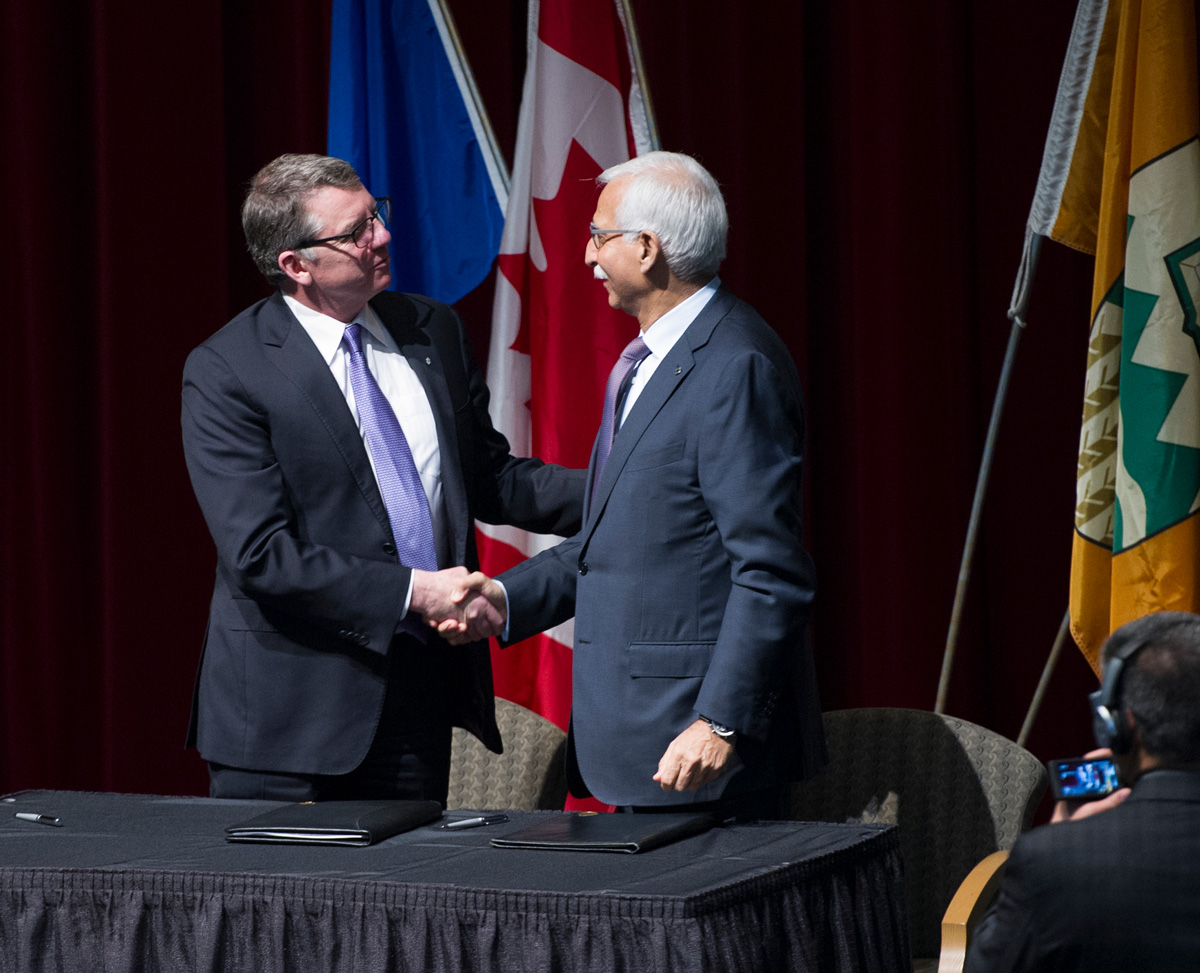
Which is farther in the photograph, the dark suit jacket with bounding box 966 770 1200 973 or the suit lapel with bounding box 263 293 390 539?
the suit lapel with bounding box 263 293 390 539

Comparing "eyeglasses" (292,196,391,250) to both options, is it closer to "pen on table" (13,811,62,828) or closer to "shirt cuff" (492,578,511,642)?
"shirt cuff" (492,578,511,642)

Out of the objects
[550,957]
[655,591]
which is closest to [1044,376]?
[655,591]

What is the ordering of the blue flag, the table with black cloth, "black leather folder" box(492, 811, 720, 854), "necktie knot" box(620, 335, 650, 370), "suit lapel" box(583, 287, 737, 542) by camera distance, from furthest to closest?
the blue flag, "necktie knot" box(620, 335, 650, 370), "suit lapel" box(583, 287, 737, 542), "black leather folder" box(492, 811, 720, 854), the table with black cloth

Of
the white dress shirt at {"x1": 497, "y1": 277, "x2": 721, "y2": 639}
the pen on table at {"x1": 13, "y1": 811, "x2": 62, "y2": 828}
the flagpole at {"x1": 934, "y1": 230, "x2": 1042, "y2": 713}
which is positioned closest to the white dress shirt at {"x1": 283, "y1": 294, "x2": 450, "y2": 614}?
the white dress shirt at {"x1": 497, "y1": 277, "x2": 721, "y2": 639}

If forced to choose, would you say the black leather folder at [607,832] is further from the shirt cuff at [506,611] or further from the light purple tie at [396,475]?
the light purple tie at [396,475]

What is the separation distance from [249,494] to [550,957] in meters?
1.12

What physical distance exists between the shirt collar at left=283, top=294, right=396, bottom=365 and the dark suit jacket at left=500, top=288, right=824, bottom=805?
0.62 meters

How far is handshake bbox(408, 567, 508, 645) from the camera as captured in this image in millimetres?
2436

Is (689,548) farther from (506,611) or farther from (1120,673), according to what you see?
(1120,673)

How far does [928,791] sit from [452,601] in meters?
0.93

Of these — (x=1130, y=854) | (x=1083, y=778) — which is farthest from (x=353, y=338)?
(x=1130, y=854)

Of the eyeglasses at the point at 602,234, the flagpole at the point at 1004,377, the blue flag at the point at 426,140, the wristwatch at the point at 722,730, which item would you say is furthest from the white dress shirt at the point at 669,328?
the blue flag at the point at 426,140

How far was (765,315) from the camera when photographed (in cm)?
Result: 396

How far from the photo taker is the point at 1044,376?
154 inches
